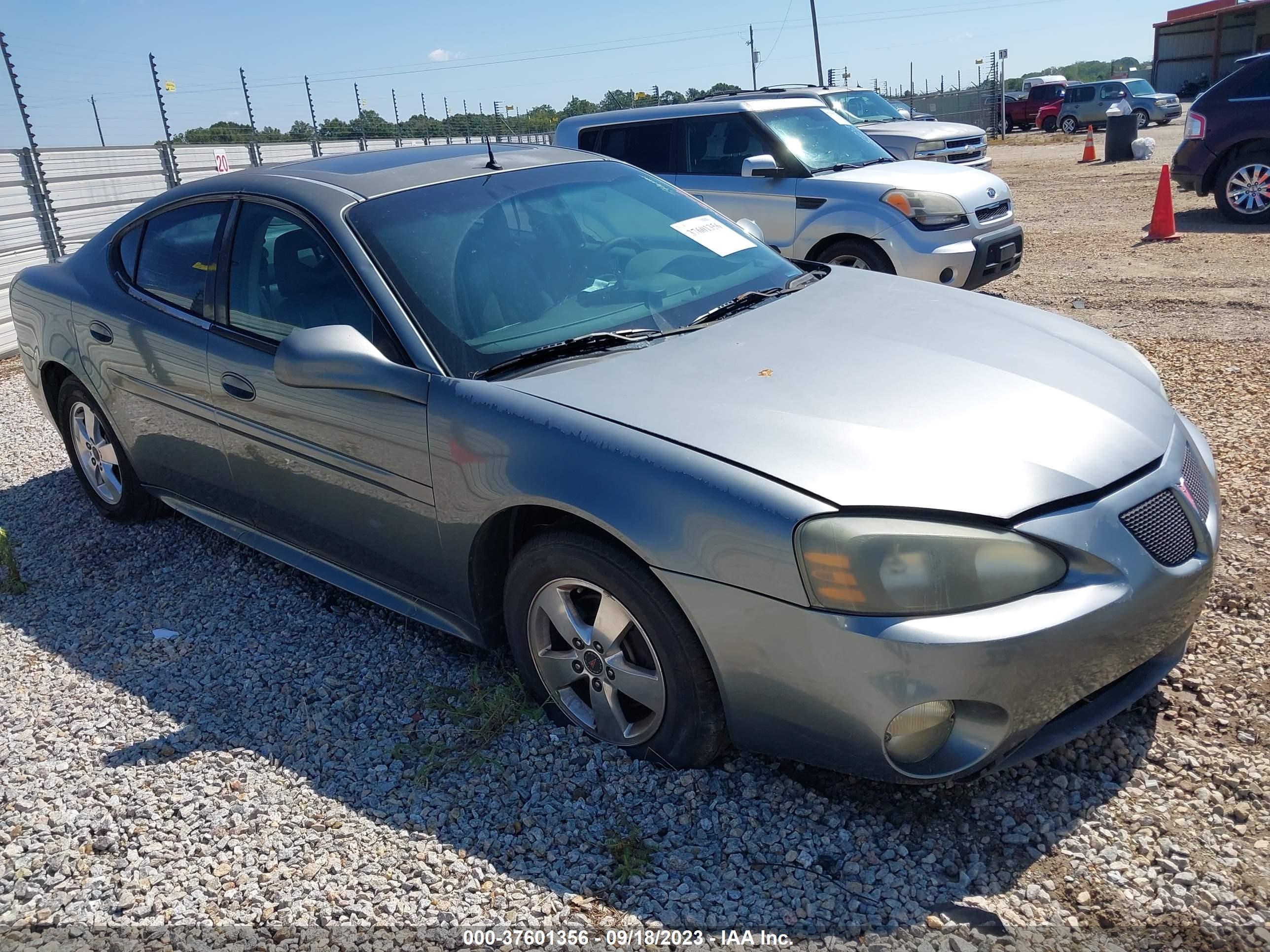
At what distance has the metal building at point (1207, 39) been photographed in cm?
4225

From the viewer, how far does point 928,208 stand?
293 inches

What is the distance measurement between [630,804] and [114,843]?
1.42 m

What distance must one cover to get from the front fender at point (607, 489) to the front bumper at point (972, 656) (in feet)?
0.31

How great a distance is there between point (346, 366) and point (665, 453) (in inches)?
43.8

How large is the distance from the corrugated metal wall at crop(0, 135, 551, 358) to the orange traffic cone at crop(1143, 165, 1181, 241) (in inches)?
321

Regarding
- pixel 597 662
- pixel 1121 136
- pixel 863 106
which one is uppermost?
pixel 863 106

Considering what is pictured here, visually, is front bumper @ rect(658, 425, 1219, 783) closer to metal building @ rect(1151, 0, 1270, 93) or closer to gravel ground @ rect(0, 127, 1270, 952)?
gravel ground @ rect(0, 127, 1270, 952)

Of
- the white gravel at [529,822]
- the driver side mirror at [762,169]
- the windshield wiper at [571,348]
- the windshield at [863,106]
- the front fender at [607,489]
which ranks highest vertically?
the windshield at [863,106]

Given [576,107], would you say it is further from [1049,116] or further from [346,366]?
[346,366]

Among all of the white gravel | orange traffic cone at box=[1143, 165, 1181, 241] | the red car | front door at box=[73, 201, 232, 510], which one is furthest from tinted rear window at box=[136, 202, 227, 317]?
the red car

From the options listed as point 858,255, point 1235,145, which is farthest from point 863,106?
point 858,255

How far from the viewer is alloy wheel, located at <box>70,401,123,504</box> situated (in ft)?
15.7

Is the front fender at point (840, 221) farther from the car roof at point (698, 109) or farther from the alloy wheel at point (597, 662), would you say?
the alloy wheel at point (597, 662)

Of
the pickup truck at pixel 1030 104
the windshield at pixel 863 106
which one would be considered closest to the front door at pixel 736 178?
the windshield at pixel 863 106
